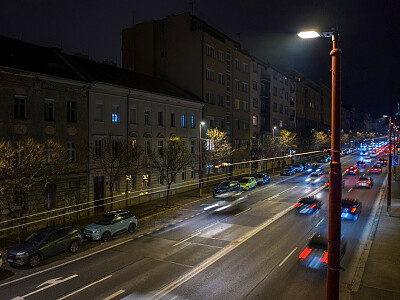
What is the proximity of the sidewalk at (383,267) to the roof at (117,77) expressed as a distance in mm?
25787

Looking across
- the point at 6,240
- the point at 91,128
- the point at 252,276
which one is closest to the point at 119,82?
Result: the point at 91,128

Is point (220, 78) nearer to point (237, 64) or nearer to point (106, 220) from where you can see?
point (237, 64)

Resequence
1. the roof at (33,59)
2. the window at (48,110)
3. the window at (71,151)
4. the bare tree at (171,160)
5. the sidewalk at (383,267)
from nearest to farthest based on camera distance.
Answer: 1. the sidewalk at (383,267)
2. the roof at (33,59)
3. the window at (48,110)
4. the window at (71,151)
5. the bare tree at (171,160)

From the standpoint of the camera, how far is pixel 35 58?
28.3m

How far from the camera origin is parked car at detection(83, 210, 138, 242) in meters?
22.0

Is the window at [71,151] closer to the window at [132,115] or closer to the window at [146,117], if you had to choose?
the window at [132,115]

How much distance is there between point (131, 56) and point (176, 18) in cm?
990

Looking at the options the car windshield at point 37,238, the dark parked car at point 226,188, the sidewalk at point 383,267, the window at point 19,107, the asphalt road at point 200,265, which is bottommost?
the asphalt road at point 200,265

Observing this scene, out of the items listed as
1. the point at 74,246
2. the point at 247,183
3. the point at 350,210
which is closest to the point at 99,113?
the point at 74,246

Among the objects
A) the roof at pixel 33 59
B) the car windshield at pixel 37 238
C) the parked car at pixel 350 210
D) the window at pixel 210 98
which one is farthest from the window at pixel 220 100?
the car windshield at pixel 37 238

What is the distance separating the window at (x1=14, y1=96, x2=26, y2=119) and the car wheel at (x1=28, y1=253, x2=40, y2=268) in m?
11.6

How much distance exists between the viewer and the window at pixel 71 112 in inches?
1123

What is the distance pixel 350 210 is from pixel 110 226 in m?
18.8

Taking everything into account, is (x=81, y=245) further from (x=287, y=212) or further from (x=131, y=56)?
(x=131, y=56)
